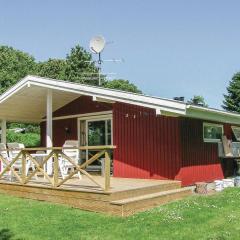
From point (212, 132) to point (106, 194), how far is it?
18.0 feet

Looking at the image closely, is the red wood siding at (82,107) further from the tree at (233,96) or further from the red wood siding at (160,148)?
the tree at (233,96)

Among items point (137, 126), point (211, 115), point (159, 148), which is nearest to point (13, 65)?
point (137, 126)

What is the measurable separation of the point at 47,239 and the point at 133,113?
595cm

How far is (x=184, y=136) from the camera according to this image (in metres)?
10.6

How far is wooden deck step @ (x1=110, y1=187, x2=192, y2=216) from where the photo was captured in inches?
304

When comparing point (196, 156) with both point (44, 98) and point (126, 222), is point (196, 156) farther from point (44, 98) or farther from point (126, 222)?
point (44, 98)

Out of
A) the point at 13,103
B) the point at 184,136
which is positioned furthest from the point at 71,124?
the point at 184,136

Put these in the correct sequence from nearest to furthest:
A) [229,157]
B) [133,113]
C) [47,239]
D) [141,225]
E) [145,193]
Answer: [47,239] < [141,225] < [145,193] < [133,113] < [229,157]

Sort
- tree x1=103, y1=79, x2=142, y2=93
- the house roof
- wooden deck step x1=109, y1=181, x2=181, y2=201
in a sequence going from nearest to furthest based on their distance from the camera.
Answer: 1. wooden deck step x1=109, y1=181, x2=181, y2=201
2. the house roof
3. tree x1=103, y1=79, x2=142, y2=93

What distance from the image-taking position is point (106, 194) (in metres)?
7.91

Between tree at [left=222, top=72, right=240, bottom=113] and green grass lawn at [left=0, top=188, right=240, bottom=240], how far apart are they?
106 feet

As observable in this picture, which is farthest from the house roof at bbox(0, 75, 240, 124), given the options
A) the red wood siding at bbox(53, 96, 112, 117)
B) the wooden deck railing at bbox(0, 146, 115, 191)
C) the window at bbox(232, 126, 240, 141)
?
the wooden deck railing at bbox(0, 146, 115, 191)

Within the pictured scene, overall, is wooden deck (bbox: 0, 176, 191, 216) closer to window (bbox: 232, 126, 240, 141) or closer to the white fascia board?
the white fascia board

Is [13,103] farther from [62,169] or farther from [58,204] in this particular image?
[58,204]
